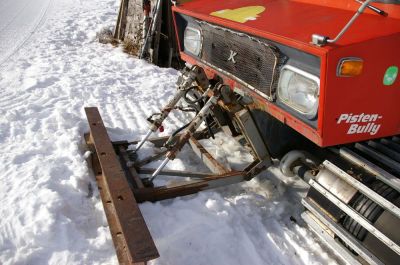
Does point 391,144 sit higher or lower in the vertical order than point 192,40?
lower

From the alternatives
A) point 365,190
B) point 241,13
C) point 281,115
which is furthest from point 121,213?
point 241,13

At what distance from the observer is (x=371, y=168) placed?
2453 mm

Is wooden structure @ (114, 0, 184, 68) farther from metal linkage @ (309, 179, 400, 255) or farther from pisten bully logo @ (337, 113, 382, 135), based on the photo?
pisten bully logo @ (337, 113, 382, 135)

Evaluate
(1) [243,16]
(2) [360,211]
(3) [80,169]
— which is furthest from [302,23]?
(3) [80,169]

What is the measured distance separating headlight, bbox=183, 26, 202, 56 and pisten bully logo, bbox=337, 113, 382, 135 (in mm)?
1663

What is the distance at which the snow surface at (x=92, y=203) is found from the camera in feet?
8.58

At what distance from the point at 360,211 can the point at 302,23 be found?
1.27 meters

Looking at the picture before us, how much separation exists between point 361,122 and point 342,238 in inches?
29.8

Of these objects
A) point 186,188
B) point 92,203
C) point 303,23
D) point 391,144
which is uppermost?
point 303,23

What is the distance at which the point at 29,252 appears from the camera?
247 centimetres

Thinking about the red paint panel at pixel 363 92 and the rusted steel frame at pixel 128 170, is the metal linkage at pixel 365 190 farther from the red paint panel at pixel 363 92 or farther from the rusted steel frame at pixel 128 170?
the rusted steel frame at pixel 128 170

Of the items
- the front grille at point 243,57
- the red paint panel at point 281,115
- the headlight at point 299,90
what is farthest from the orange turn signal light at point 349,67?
the front grille at point 243,57

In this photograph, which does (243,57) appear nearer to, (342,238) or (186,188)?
(186,188)

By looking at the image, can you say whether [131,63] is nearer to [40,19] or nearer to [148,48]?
[148,48]
